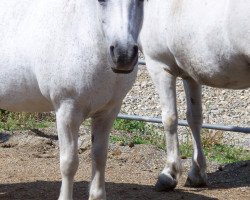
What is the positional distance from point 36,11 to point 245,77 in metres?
1.46

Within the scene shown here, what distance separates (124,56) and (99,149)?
1.07 metres

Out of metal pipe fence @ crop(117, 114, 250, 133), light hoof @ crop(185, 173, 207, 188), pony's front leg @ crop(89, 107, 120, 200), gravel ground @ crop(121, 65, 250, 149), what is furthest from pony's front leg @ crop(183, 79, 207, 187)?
gravel ground @ crop(121, 65, 250, 149)

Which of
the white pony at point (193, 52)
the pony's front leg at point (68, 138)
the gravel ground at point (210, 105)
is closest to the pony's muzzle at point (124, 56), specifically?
the pony's front leg at point (68, 138)

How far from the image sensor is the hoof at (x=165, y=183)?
552 centimetres

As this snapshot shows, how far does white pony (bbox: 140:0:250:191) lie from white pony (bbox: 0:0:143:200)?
0.80 metres

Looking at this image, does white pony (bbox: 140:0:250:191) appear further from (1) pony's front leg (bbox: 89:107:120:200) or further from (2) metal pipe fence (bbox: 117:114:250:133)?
(1) pony's front leg (bbox: 89:107:120:200)

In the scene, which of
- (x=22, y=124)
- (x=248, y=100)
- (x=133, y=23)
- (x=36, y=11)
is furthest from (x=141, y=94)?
(x=133, y=23)

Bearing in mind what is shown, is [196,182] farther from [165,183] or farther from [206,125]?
[206,125]

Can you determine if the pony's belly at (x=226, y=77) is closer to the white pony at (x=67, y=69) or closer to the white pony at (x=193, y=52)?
the white pony at (x=193, y=52)

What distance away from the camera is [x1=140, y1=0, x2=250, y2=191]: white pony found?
4.78 m

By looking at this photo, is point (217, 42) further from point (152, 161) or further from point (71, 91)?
point (152, 161)

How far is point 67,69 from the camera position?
416cm

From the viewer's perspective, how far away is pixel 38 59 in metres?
4.29

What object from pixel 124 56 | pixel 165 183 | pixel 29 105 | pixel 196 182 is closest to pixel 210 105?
pixel 196 182
